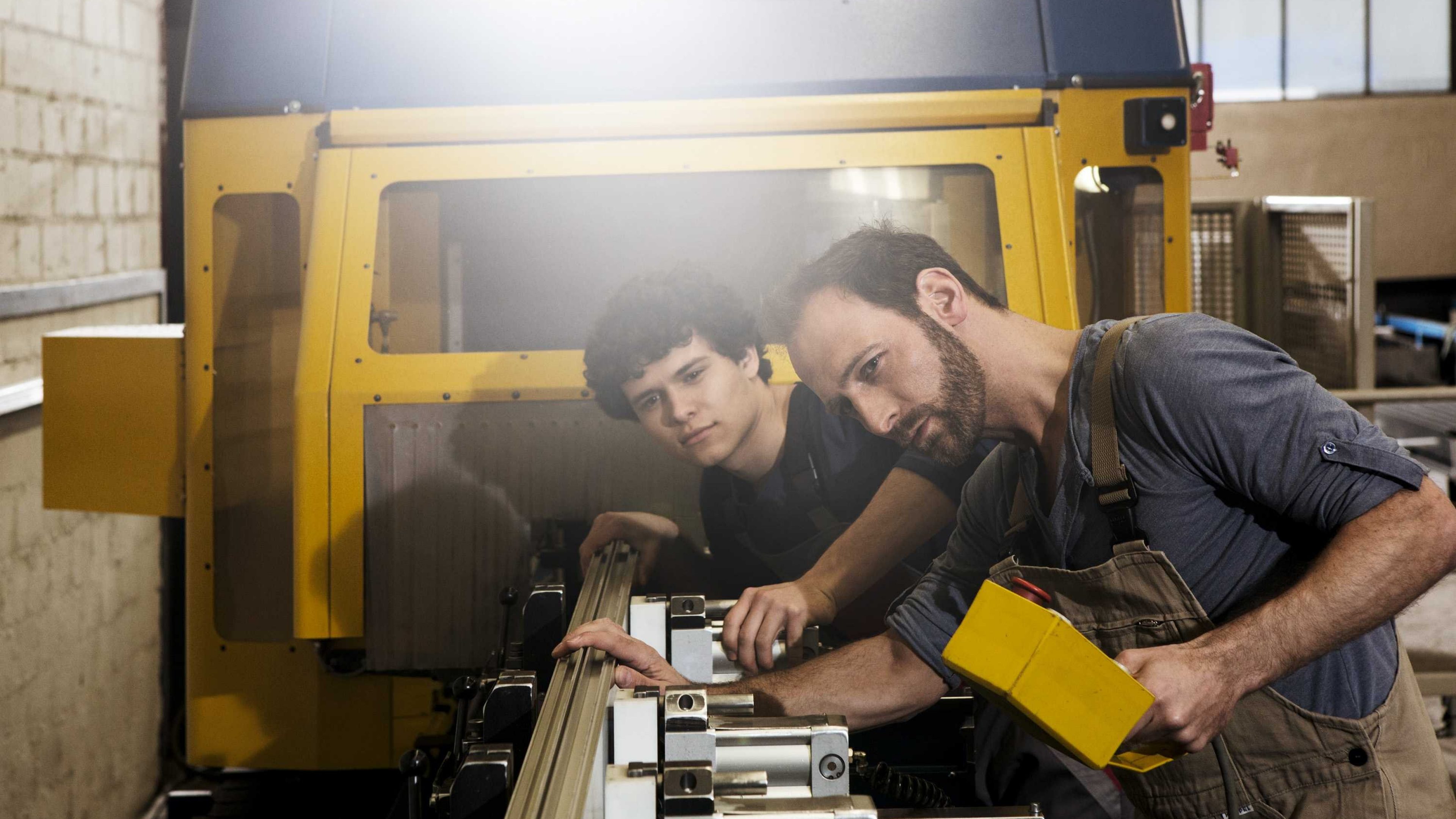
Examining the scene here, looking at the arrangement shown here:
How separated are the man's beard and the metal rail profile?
0.48 meters

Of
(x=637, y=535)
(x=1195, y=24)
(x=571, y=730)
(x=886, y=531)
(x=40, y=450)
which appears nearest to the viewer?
(x=571, y=730)

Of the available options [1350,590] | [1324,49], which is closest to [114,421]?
[1350,590]

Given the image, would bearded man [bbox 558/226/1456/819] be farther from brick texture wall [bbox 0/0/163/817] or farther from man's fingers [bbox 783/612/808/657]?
brick texture wall [bbox 0/0/163/817]

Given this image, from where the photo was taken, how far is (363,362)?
6.80 ft

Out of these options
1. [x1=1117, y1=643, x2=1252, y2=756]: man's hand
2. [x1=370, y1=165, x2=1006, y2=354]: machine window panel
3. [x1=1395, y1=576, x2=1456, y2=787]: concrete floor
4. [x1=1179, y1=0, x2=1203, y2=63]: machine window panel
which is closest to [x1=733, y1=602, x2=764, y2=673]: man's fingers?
[x1=1117, y1=643, x2=1252, y2=756]: man's hand

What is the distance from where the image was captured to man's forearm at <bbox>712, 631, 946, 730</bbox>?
5.60ft

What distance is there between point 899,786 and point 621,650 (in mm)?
560

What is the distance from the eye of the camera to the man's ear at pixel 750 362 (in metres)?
2.05

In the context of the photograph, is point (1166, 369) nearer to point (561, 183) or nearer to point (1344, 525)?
point (1344, 525)

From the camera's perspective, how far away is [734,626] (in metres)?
1.67

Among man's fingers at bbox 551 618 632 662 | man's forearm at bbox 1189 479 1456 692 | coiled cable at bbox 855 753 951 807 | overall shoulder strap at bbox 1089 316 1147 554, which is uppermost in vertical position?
overall shoulder strap at bbox 1089 316 1147 554

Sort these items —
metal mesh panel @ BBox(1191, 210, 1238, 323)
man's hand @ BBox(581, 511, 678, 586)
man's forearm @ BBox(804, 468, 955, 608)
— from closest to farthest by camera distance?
man's forearm @ BBox(804, 468, 955, 608), man's hand @ BBox(581, 511, 678, 586), metal mesh panel @ BBox(1191, 210, 1238, 323)

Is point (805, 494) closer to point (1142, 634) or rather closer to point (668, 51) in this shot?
point (1142, 634)

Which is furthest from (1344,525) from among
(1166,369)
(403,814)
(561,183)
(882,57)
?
(403,814)
